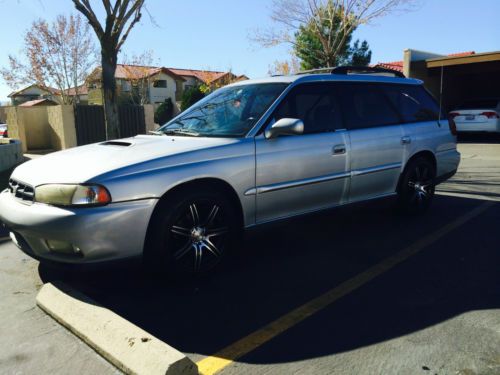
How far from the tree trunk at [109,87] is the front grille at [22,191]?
6332mm

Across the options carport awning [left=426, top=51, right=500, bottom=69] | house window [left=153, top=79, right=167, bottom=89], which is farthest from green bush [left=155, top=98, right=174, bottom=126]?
house window [left=153, top=79, right=167, bottom=89]

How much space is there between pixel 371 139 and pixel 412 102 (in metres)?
1.16

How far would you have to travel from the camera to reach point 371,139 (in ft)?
15.6

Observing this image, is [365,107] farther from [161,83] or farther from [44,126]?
[161,83]

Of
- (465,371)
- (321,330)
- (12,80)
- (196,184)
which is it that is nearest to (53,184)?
(196,184)

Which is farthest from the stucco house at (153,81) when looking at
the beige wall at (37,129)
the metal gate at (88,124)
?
the metal gate at (88,124)

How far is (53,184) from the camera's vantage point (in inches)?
127

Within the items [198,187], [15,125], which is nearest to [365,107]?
[198,187]

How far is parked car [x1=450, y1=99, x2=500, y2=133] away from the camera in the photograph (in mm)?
15617

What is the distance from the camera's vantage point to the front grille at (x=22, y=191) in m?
3.42

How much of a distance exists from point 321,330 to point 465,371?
2.84 ft

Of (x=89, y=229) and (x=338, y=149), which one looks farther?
(x=338, y=149)

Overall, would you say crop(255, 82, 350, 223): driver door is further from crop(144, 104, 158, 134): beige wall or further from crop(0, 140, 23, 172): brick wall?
crop(144, 104, 158, 134): beige wall

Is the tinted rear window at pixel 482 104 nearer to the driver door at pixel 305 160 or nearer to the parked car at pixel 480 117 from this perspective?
the parked car at pixel 480 117
